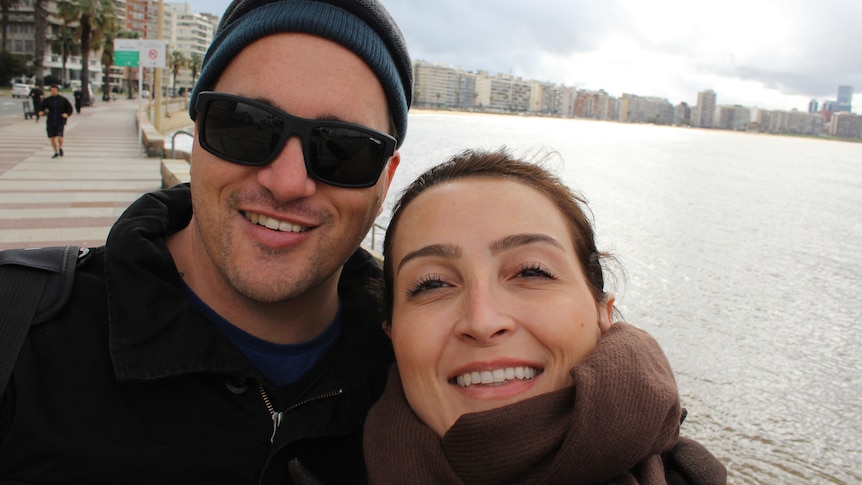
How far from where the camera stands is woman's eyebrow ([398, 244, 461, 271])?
5.34ft

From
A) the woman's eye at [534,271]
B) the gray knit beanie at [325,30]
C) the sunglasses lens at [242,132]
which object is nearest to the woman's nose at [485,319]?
the woman's eye at [534,271]

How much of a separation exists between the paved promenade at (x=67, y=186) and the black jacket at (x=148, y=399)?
5626 mm

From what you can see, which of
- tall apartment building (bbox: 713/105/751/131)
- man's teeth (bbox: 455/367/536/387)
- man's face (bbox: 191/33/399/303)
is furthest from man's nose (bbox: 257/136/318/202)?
tall apartment building (bbox: 713/105/751/131)

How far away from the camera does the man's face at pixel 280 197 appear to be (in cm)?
181

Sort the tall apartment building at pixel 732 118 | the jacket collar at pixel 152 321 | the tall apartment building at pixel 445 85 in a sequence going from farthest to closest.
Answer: the tall apartment building at pixel 732 118, the tall apartment building at pixel 445 85, the jacket collar at pixel 152 321

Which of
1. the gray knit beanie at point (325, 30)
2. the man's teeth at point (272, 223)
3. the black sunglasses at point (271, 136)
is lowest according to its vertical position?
A: the man's teeth at point (272, 223)

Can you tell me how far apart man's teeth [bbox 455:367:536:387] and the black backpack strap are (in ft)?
3.32

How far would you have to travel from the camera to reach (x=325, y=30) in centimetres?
187

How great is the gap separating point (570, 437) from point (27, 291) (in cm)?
129

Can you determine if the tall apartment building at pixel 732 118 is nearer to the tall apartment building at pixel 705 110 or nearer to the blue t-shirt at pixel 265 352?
the tall apartment building at pixel 705 110

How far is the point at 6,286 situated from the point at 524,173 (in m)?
1.34

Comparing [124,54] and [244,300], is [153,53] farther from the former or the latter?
[244,300]

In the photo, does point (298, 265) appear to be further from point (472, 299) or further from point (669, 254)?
point (669, 254)

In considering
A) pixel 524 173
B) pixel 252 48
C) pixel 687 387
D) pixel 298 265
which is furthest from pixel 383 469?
pixel 687 387
